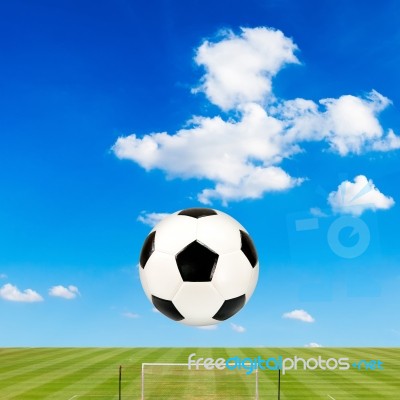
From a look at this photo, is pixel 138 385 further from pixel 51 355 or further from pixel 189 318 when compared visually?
pixel 51 355

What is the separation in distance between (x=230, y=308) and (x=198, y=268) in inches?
34.6

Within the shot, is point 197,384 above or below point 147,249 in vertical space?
below

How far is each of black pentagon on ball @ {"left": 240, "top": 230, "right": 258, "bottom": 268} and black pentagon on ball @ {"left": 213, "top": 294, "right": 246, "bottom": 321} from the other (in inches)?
23.2

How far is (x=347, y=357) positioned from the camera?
73.5ft

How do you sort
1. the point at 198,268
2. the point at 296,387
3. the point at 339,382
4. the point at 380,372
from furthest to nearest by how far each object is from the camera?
Result: the point at 380,372 < the point at 339,382 < the point at 296,387 < the point at 198,268

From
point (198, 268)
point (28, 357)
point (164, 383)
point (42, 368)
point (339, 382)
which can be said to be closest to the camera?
point (198, 268)

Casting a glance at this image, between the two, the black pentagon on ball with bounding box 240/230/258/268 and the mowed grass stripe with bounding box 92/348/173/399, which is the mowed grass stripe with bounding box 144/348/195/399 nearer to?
the mowed grass stripe with bounding box 92/348/173/399

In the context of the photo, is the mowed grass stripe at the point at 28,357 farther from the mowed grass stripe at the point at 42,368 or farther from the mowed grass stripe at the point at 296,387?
the mowed grass stripe at the point at 296,387

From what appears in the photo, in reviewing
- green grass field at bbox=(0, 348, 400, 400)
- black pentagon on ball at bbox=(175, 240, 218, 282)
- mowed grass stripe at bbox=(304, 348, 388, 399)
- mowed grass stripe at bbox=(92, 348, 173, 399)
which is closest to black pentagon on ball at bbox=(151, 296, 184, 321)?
black pentagon on ball at bbox=(175, 240, 218, 282)

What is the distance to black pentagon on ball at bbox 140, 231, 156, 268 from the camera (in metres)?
8.45

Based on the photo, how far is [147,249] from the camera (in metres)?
8.53

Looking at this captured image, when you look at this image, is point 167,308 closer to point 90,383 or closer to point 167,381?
point 167,381

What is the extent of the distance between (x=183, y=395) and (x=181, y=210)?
6516 millimetres

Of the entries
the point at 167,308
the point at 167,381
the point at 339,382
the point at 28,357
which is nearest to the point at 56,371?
the point at 167,381
